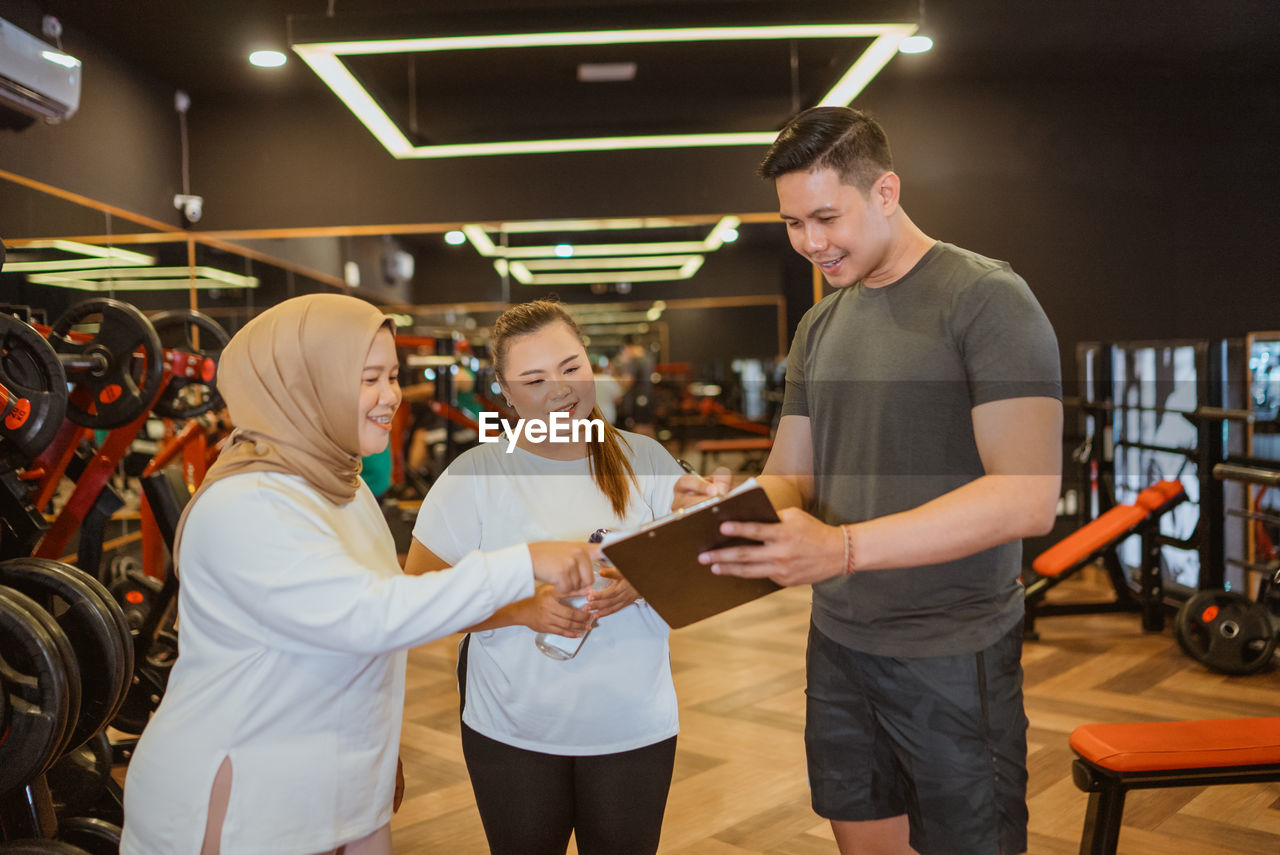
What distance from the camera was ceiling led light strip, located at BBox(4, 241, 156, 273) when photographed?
14.7 feet

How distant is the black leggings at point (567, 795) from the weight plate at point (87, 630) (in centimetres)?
122

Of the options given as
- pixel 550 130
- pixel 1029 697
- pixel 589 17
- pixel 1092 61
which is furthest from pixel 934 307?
pixel 1092 61

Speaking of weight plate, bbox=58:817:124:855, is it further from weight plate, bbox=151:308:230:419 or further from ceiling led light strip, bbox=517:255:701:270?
ceiling led light strip, bbox=517:255:701:270

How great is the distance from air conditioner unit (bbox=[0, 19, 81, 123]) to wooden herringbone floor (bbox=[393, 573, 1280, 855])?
3.10 metres

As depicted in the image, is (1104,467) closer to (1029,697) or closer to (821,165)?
(1029,697)

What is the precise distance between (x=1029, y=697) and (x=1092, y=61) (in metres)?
4.01

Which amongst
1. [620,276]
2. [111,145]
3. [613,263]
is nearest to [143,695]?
[111,145]

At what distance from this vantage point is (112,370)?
10.1 feet

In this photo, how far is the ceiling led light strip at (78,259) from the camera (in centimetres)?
447

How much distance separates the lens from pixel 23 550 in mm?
2568

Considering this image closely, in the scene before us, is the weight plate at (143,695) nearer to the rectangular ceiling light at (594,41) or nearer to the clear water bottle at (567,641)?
the clear water bottle at (567,641)

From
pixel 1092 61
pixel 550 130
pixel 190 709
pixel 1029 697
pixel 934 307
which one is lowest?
pixel 1029 697

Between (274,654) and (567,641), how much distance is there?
20.6 inches

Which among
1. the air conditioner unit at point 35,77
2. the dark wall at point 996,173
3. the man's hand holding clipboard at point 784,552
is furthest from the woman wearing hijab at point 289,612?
the dark wall at point 996,173
